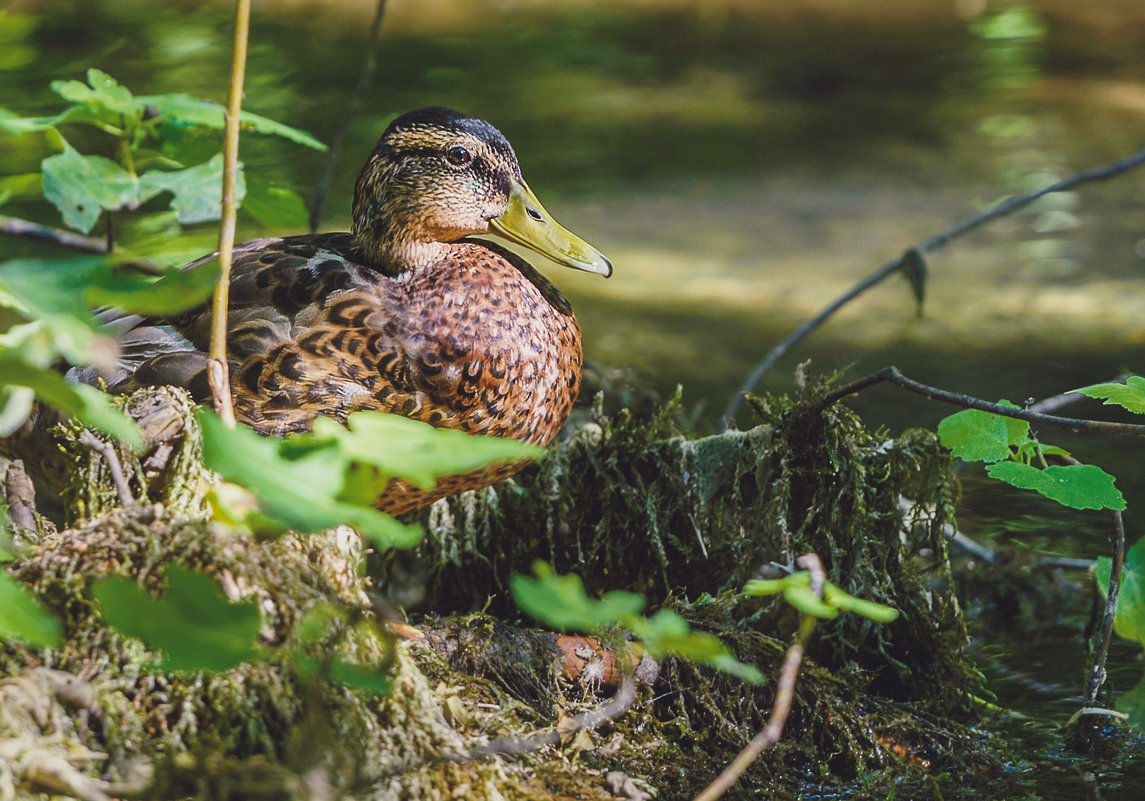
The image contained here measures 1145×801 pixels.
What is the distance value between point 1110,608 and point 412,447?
1921 millimetres

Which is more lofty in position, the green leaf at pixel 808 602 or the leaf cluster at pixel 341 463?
the leaf cluster at pixel 341 463

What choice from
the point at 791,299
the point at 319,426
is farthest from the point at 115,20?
the point at 319,426

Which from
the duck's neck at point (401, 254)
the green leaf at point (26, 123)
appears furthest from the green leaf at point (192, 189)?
the duck's neck at point (401, 254)

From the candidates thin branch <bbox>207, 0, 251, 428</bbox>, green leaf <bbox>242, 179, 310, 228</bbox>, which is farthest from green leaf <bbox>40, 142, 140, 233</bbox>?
thin branch <bbox>207, 0, 251, 428</bbox>

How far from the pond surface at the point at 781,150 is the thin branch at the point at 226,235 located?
193 cm

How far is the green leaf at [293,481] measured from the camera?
55.5 inches

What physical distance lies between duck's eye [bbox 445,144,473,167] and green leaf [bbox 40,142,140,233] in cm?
92

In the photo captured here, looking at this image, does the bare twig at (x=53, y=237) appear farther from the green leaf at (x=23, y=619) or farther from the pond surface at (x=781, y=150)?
the green leaf at (x=23, y=619)

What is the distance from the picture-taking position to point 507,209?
11.2ft

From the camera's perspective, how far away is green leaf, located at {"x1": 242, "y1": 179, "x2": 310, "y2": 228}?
3.71 m

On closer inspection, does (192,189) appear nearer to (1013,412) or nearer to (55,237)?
(55,237)

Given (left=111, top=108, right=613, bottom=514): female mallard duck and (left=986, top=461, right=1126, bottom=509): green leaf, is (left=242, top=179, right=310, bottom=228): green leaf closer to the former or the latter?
(left=111, top=108, right=613, bottom=514): female mallard duck

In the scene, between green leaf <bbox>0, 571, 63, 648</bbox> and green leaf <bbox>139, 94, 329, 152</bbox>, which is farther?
green leaf <bbox>139, 94, 329, 152</bbox>

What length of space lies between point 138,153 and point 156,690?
239 centimetres
